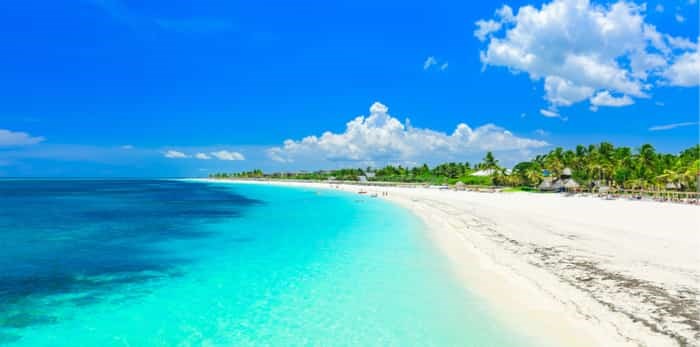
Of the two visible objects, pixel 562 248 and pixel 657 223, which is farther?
pixel 657 223

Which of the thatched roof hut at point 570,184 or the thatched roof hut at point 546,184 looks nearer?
the thatched roof hut at point 570,184

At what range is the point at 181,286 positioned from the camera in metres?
11.2

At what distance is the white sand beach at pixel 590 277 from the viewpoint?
280 inches

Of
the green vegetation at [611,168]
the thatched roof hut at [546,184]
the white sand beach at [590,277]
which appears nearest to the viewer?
the white sand beach at [590,277]

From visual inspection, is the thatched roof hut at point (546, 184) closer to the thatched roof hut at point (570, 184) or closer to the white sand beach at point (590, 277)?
the thatched roof hut at point (570, 184)

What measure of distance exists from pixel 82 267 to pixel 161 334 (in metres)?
7.62

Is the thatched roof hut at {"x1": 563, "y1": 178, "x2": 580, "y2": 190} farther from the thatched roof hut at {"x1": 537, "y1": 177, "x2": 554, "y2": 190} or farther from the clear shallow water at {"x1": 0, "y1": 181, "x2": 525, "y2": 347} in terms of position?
the clear shallow water at {"x1": 0, "y1": 181, "x2": 525, "y2": 347}

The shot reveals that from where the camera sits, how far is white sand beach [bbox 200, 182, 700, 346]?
7.10m

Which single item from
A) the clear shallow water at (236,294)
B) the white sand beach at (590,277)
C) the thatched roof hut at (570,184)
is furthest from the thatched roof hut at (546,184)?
the clear shallow water at (236,294)

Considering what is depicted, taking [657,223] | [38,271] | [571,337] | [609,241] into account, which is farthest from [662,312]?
[38,271]

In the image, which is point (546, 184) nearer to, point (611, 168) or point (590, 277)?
point (611, 168)

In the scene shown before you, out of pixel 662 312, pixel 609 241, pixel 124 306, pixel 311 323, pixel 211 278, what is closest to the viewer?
pixel 662 312

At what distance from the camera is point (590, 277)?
33.0ft

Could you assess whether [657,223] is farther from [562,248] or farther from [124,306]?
[124,306]
